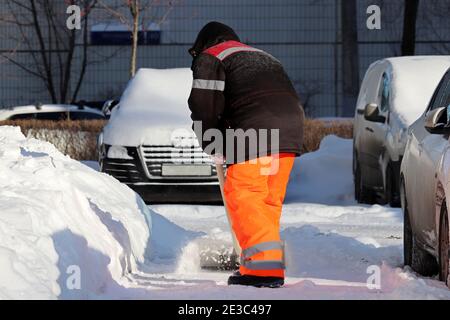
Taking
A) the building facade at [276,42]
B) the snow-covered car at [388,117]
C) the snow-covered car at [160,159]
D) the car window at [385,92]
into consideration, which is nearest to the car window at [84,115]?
the building facade at [276,42]

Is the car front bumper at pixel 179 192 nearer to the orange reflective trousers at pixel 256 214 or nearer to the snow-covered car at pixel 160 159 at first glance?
the snow-covered car at pixel 160 159

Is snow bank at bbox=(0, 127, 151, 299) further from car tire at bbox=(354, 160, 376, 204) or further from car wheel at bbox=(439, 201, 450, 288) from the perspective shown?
car tire at bbox=(354, 160, 376, 204)

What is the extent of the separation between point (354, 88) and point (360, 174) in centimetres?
1609

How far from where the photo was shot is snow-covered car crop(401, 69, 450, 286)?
836cm

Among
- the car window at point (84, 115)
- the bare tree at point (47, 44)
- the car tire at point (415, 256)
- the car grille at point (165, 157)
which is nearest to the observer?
the car tire at point (415, 256)

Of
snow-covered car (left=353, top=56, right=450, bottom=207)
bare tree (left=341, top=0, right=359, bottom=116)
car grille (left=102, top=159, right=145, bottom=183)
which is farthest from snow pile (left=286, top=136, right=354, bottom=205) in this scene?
bare tree (left=341, top=0, right=359, bottom=116)

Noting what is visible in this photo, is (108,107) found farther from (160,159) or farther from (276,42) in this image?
(276,42)

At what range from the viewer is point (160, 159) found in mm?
15242

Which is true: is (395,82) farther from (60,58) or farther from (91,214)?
(60,58)

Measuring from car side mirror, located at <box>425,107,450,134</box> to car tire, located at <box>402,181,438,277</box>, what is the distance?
1.10 meters

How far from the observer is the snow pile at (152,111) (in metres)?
15.4

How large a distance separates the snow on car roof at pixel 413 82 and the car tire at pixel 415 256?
417cm
